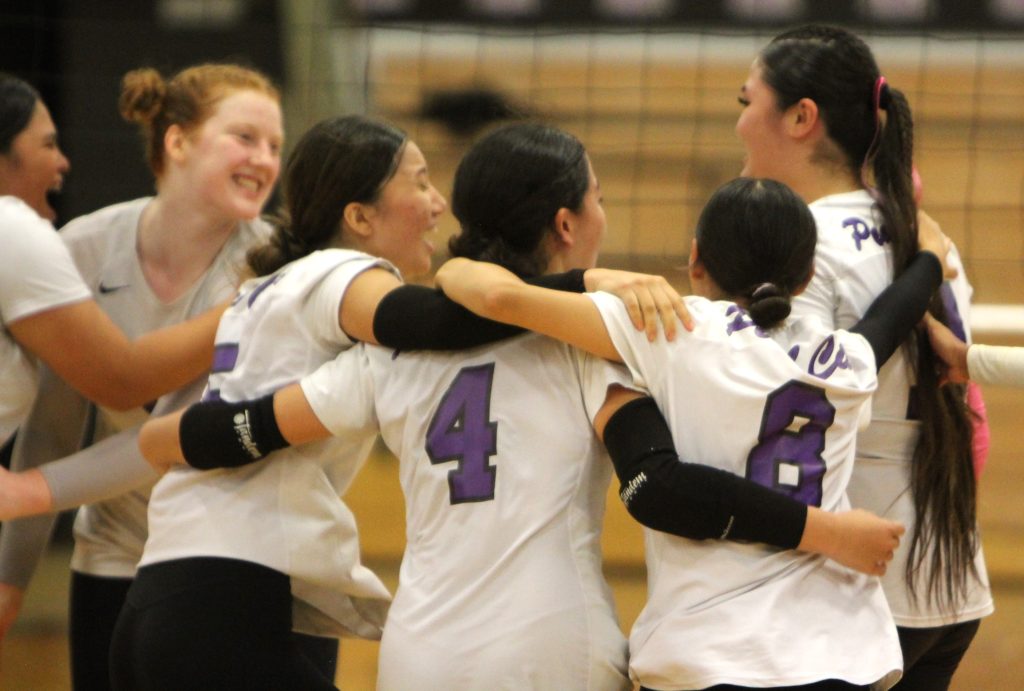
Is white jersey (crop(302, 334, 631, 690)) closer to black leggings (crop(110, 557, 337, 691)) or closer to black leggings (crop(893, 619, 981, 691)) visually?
black leggings (crop(110, 557, 337, 691))

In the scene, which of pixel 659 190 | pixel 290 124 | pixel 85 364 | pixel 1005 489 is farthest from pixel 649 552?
pixel 659 190

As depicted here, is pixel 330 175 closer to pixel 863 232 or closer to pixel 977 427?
pixel 863 232

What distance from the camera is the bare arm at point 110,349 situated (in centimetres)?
242

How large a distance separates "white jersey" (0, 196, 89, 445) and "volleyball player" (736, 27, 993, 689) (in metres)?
1.35

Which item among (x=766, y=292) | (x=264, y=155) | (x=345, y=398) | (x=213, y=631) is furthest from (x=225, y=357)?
(x=766, y=292)

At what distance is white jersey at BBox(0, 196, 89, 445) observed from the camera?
239 cm

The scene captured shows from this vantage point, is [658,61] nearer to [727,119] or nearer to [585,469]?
[727,119]

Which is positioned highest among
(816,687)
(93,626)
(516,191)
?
(516,191)

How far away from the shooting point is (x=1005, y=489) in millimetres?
6098

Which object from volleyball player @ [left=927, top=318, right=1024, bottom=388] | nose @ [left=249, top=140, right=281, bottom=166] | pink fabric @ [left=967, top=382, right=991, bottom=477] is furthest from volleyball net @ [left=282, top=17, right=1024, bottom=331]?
volleyball player @ [left=927, top=318, right=1024, bottom=388]

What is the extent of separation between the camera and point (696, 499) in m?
1.60

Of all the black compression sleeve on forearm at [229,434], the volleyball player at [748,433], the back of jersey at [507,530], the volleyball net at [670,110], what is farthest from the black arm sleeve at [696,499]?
the volleyball net at [670,110]

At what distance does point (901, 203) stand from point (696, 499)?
763 mm

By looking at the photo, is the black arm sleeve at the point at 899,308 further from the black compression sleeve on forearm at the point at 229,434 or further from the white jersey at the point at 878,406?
the black compression sleeve on forearm at the point at 229,434
